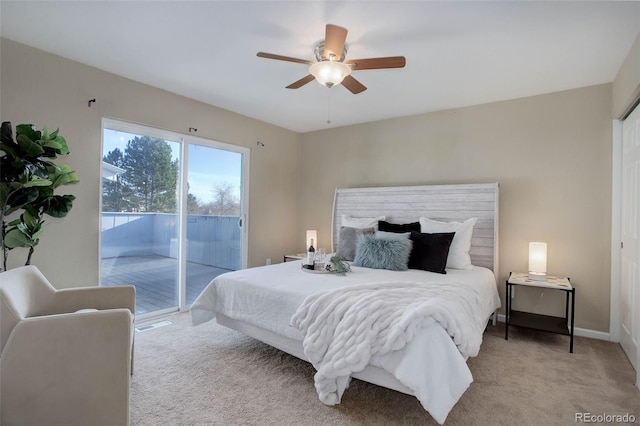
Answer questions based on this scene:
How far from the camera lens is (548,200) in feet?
11.6

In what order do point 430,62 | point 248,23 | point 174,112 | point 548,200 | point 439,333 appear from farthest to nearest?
1. point 174,112
2. point 548,200
3. point 430,62
4. point 248,23
5. point 439,333

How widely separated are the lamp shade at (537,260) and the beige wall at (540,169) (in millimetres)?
311

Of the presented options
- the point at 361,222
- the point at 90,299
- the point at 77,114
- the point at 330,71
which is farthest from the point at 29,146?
the point at 361,222

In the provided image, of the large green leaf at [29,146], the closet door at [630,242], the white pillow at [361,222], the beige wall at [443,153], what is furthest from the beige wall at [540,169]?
the large green leaf at [29,146]

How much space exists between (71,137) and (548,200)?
493 centimetres

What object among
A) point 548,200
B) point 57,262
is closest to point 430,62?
point 548,200

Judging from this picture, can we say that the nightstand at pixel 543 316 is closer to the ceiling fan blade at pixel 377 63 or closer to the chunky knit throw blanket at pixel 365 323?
the chunky knit throw blanket at pixel 365 323

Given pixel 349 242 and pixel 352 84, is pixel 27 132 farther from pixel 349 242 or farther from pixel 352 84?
pixel 349 242

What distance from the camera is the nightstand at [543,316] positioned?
3.05 metres

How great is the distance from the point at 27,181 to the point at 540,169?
189 inches

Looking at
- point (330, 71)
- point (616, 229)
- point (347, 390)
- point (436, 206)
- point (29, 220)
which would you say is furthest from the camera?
point (436, 206)

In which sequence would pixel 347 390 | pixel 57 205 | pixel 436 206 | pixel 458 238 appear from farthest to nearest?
pixel 436 206 → pixel 458 238 → pixel 57 205 → pixel 347 390

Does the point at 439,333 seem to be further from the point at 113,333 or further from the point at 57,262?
the point at 57,262

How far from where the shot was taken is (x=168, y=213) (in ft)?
12.8
